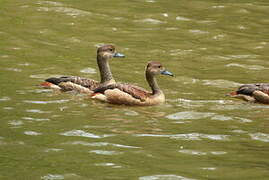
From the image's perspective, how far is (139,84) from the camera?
54.9 ft

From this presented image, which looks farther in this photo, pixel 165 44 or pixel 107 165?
pixel 165 44

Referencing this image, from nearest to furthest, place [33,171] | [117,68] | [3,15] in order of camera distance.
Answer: [33,171] < [117,68] < [3,15]

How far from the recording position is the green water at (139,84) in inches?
417

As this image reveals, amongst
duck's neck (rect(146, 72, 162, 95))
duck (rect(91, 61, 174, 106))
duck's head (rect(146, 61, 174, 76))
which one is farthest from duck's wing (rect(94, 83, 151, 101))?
duck's head (rect(146, 61, 174, 76))

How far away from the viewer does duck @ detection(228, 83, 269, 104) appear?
14914 mm

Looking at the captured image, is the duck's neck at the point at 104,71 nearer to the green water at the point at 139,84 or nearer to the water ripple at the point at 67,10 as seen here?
the green water at the point at 139,84

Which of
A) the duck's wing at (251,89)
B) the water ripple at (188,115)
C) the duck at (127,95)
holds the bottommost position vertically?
the water ripple at (188,115)

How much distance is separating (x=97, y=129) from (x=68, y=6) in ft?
38.2

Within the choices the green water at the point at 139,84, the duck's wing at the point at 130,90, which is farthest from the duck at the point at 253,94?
the duck's wing at the point at 130,90

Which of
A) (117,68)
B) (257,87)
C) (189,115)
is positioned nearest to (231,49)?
(117,68)

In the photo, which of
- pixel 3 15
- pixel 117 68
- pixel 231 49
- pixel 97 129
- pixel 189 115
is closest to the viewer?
pixel 97 129

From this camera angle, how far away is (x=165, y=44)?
2041 centimetres

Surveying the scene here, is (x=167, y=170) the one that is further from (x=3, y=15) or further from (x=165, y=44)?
(x=3, y=15)

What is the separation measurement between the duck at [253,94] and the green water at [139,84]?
0.51 ft
